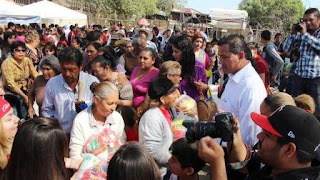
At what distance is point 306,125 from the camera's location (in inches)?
71.7

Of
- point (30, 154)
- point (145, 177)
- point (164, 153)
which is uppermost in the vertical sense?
point (30, 154)

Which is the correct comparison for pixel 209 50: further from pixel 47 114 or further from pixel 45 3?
pixel 45 3

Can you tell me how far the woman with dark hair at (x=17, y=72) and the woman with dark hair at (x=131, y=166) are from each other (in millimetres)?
3700

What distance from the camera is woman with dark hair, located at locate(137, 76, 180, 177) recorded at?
3.08 m

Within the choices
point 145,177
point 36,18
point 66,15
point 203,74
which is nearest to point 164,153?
point 145,177

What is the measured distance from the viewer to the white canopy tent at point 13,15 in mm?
14971

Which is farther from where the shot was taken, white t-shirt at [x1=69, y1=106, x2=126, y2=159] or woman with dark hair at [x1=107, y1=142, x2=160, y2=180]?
white t-shirt at [x1=69, y1=106, x2=126, y2=159]

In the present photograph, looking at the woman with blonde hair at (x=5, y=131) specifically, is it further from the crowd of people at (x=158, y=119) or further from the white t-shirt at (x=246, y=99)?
the white t-shirt at (x=246, y=99)

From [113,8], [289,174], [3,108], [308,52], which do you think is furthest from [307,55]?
[113,8]

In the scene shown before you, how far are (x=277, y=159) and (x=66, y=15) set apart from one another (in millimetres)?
17911

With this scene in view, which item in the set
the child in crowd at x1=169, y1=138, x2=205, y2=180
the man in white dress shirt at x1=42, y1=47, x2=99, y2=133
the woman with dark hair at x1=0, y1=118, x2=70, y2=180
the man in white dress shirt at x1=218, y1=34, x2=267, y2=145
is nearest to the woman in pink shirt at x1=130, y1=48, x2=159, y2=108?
the man in white dress shirt at x1=42, y1=47, x2=99, y2=133

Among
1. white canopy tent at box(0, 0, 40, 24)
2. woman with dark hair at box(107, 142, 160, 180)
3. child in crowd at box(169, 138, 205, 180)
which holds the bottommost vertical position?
child in crowd at box(169, 138, 205, 180)

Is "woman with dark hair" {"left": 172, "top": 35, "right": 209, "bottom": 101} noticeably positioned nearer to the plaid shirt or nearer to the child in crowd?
the plaid shirt

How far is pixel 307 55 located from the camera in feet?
16.9
